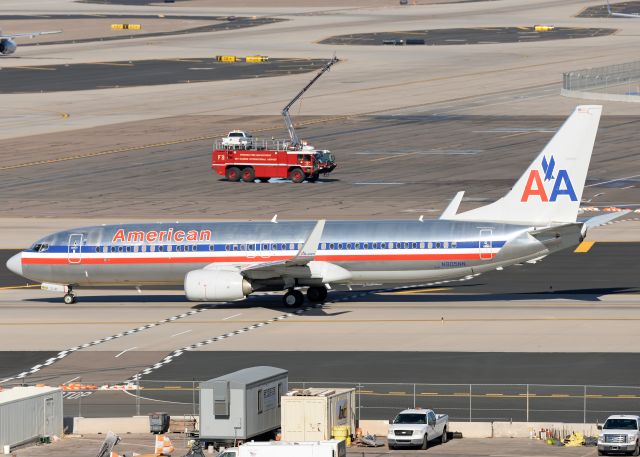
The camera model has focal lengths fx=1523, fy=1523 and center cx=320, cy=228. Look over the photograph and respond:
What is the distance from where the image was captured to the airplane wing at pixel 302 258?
252ft

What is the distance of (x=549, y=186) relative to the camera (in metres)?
77.9

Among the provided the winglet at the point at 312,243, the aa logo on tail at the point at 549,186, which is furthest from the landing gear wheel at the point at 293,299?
the aa logo on tail at the point at 549,186

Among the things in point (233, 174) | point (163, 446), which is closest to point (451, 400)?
point (163, 446)

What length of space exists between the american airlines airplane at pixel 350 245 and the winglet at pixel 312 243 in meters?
0.05

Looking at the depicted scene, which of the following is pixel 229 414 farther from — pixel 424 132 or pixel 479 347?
pixel 424 132

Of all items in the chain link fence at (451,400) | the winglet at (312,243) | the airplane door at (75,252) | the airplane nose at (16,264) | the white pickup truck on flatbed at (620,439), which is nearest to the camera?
the white pickup truck on flatbed at (620,439)

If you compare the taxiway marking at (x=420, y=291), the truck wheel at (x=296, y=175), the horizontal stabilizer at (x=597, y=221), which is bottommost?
the taxiway marking at (x=420, y=291)

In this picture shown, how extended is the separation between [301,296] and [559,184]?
14.8 metres

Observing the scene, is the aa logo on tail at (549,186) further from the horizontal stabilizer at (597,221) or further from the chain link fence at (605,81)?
the chain link fence at (605,81)

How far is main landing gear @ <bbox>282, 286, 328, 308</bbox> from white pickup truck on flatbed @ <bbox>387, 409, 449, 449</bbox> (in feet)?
95.2

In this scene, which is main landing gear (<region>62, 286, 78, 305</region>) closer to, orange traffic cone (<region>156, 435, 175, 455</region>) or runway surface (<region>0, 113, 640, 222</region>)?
runway surface (<region>0, 113, 640, 222</region>)

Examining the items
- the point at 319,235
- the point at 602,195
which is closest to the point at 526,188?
the point at 319,235

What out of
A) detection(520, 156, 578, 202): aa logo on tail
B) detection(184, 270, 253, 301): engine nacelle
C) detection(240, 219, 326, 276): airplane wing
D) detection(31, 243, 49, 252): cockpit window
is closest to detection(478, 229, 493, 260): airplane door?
detection(520, 156, 578, 202): aa logo on tail

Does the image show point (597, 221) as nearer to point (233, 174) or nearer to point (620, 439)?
point (620, 439)
